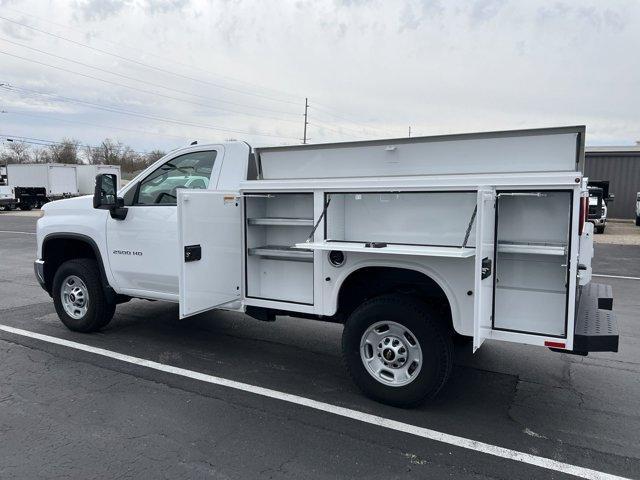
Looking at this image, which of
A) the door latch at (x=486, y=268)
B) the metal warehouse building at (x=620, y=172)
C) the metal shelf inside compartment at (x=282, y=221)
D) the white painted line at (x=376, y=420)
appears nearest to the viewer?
the white painted line at (x=376, y=420)


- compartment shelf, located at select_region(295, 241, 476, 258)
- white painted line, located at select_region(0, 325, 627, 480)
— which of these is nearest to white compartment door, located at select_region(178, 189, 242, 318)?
white painted line, located at select_region(0, 325, 627, 480)

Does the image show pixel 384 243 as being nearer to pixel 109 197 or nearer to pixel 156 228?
pixel 156 228

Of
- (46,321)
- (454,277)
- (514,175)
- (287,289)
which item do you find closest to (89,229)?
(46,321)

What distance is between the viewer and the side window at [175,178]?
211 inches

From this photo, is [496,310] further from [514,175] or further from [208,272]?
[208,272]

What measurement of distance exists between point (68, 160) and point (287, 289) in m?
79.2

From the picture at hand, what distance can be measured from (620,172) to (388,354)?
26857 mm

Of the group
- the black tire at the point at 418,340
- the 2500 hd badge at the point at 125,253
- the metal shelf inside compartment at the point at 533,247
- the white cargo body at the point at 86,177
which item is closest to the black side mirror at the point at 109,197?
the 2500 hd badge at the point at 125,253

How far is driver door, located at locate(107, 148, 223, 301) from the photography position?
5324mm

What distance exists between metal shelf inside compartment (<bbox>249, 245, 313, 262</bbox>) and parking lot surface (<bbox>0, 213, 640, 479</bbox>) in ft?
3.67

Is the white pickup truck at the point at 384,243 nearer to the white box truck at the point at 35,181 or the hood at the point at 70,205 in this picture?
the hood at the point at 70,205

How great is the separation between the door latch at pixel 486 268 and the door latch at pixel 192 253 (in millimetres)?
2433

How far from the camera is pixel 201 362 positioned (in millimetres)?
5266

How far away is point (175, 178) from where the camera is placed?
552cm
